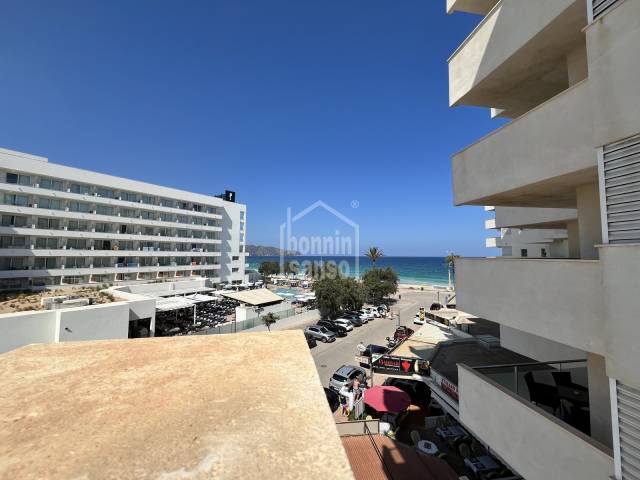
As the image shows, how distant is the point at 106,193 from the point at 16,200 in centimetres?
981

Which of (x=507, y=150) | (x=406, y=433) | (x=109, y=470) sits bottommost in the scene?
(x=406, y=433)

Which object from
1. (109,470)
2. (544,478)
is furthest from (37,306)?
(544,478)

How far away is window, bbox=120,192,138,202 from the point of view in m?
43.6

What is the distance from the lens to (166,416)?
238 centimetres

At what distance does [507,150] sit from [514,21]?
7.66 ft

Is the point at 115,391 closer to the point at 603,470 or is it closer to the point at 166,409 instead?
the point at 166,409

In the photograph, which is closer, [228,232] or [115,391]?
[115,391]

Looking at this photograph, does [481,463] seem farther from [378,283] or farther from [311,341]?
[378,283]

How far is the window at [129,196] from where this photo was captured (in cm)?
4360

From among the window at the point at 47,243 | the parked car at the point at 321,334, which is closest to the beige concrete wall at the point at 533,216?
the parked car at the point at 321,334

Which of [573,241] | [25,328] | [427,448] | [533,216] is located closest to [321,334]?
[427,448]

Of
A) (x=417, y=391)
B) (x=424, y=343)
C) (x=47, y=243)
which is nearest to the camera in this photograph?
(x=417, y=391)

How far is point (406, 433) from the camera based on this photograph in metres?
14.5

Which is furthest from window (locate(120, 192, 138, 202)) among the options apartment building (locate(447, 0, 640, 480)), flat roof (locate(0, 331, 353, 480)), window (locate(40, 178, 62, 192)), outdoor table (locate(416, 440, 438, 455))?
apartment building (locate(447, 0, 640, 480))
